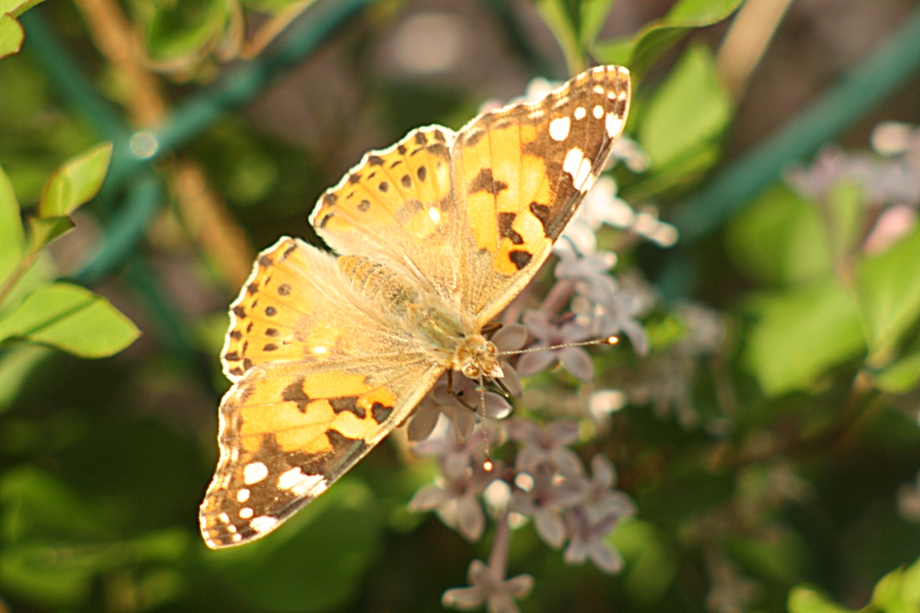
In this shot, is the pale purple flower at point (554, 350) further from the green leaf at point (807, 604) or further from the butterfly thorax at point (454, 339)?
the green leaf at point (807, 604)

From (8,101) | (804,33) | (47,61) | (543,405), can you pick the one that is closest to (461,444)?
(543,405)

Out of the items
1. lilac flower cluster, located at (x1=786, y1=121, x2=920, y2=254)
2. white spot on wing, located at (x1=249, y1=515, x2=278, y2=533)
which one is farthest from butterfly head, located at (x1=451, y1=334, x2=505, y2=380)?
lilac flower cluster, located at (x1=786, y1=121, x2=920, y2=254)

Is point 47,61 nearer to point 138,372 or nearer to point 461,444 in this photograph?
point 138,372

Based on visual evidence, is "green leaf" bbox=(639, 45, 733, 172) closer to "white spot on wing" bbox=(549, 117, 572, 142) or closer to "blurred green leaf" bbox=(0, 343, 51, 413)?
"white spot on wing" bbox=(549, 117, 572, 142)

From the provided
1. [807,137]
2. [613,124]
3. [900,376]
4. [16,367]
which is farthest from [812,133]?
[16,367]

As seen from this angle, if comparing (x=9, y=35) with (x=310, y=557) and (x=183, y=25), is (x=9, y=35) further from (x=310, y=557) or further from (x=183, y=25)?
(x=310, y=557)

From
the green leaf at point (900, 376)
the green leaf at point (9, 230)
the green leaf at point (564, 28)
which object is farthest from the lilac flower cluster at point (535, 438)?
the green leaf at point (9, 230)
